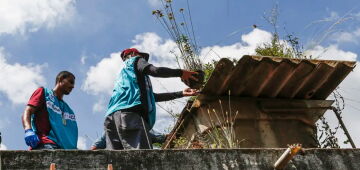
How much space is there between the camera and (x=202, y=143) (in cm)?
499

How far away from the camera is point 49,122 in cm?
398

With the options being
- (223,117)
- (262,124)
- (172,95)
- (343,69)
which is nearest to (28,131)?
(172,95)

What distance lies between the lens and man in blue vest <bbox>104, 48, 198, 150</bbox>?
4.22 m

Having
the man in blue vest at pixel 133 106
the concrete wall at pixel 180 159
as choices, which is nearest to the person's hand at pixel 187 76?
the man in blue vest at pixel 133 106

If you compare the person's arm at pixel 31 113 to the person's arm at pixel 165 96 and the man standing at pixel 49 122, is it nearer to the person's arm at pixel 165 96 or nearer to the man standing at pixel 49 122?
the man standing at pixel 49 122

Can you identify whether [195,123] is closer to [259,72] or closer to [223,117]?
[223,117]

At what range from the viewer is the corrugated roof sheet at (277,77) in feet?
15.5

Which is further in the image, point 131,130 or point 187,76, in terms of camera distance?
point 187,76

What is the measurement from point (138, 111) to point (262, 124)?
1532 mm

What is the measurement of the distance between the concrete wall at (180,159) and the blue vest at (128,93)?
1.10m

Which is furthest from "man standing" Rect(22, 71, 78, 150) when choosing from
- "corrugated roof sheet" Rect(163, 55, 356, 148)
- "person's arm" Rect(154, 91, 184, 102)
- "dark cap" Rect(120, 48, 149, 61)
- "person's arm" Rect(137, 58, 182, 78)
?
"corrugated roof sheet" Rect(163, 55, 356, 148)

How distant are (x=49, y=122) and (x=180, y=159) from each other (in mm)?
1285

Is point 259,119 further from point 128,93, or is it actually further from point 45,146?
point 45,146

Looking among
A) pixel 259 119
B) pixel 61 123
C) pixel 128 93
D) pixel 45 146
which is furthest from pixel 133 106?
pixel 259 119
